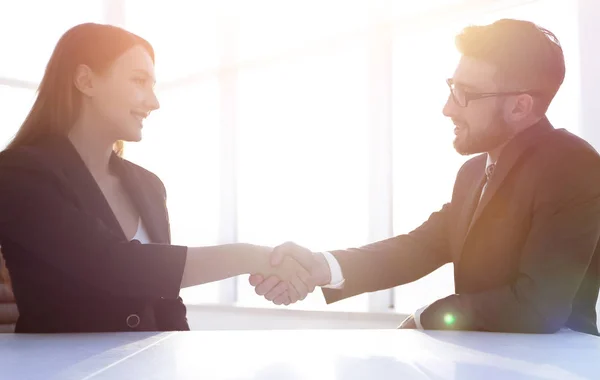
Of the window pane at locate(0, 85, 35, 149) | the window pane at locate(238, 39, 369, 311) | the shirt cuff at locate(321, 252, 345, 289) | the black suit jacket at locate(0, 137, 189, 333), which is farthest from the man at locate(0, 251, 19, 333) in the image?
the window pane at locate(0, 85, 35, 149)

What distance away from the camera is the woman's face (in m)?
1.89

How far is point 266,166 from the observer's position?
15.8 feet

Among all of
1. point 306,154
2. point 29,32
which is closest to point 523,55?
point 306,154

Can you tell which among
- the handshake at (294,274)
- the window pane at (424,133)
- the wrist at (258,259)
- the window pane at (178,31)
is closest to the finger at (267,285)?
the handshake at (294,274)

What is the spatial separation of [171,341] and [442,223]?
1.29m

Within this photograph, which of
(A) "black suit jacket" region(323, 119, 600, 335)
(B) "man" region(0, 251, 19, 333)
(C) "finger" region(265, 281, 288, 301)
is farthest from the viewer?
(B) "man" region(0, 251, 19, 333)

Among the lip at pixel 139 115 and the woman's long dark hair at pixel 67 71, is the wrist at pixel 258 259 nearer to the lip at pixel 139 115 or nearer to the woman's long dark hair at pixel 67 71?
the lip at pixel 139 115

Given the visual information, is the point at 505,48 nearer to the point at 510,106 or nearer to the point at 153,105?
the point at 510,106

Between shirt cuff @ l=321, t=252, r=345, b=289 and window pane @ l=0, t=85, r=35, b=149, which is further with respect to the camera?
window pane @ l=0, t=85, r=35, b=149

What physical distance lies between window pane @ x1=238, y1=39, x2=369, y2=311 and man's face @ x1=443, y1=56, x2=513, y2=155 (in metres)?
2.18

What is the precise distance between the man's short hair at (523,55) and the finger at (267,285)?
1000 mm

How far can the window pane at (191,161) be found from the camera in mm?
5223

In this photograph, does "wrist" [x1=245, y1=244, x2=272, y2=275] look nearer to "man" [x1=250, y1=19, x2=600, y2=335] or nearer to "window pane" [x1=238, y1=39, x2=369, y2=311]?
"man" [x1=250, y1=19, x2=600, y2=335]

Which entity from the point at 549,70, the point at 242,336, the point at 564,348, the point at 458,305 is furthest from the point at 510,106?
the point at 242,336
